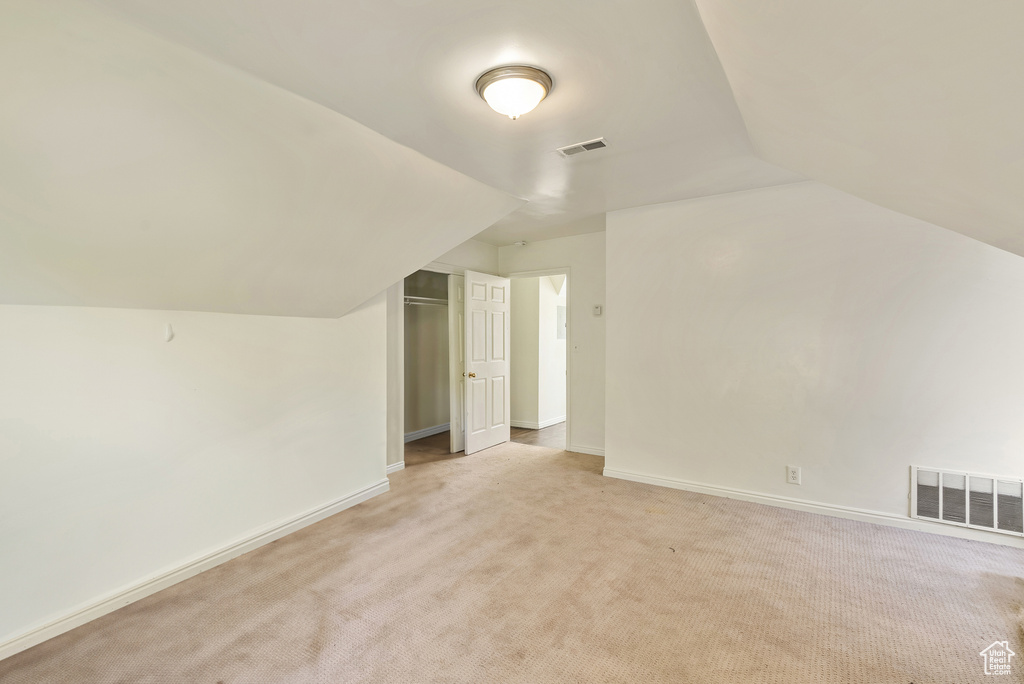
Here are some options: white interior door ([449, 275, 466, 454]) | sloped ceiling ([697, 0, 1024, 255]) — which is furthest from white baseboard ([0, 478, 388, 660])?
sloped ceiling ([697, 0, 1024, 255])

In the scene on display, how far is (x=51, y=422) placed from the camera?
2135 mm

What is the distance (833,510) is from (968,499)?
76 cm

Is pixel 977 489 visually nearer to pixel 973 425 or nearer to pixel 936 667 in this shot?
pixel 973 425

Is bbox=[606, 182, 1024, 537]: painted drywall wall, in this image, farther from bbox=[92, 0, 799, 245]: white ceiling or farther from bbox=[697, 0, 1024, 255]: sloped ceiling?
bbox=[697, 0, 1024, 255]: sloped ceiling

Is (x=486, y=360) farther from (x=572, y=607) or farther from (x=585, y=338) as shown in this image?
(x=572, y=607)

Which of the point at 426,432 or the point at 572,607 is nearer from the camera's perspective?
the point at 572,607

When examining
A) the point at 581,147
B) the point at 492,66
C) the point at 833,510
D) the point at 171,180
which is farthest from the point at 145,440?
the point at 833,510

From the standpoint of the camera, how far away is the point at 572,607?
89.2 inches

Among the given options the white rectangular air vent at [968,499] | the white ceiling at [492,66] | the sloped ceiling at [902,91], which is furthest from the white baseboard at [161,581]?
the white rectangular air vent at [968,499]

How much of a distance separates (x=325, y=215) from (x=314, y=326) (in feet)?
3.55

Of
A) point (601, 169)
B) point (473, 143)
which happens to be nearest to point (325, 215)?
point (473, 143)

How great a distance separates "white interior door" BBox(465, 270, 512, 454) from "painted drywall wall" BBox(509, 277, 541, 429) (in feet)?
2.91

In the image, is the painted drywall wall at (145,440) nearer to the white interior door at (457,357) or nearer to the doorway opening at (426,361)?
the white interior door at (457,357)

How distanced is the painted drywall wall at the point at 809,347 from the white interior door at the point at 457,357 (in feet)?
5.75
